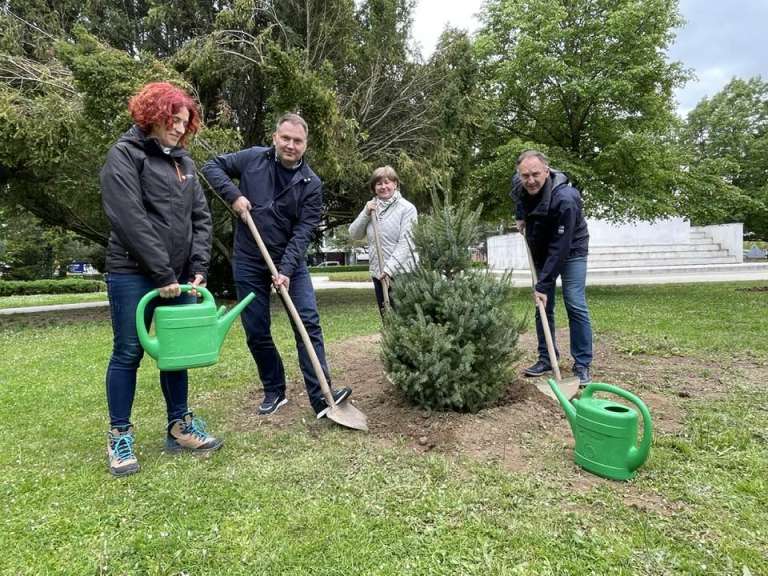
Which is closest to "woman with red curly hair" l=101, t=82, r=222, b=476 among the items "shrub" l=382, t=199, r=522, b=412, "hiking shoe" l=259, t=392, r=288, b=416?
"hiking shoe" l=259, t=392, r=288, b=416

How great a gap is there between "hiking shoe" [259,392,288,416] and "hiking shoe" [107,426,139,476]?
1035mm

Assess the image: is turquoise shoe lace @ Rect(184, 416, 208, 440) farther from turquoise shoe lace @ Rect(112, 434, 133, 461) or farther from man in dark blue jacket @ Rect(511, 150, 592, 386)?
man in dark blue jacket @ Rect(511, 150, 592, 386)

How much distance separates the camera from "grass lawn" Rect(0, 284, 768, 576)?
2008 mm

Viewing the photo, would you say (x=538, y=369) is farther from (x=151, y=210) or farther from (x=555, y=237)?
(x=151, y=210)

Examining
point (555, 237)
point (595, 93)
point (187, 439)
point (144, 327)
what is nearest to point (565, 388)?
point (555, 237)

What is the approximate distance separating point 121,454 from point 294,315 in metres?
1.26

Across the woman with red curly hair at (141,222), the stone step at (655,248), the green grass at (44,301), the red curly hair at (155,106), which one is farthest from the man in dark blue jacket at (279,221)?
the stone step at (655,248)

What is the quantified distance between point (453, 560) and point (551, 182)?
3082mm

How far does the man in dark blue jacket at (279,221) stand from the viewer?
338cm

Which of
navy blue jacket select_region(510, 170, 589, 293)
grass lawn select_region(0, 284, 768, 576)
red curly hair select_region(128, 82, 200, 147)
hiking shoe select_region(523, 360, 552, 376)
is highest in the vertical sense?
red curly hair select_region(128, 82, 200, 147)

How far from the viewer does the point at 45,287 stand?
76.7 ft

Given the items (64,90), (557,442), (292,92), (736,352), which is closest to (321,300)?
(292,92)

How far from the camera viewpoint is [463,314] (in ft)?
11.1

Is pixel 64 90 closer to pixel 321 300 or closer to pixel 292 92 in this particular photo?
pixel 292 92
